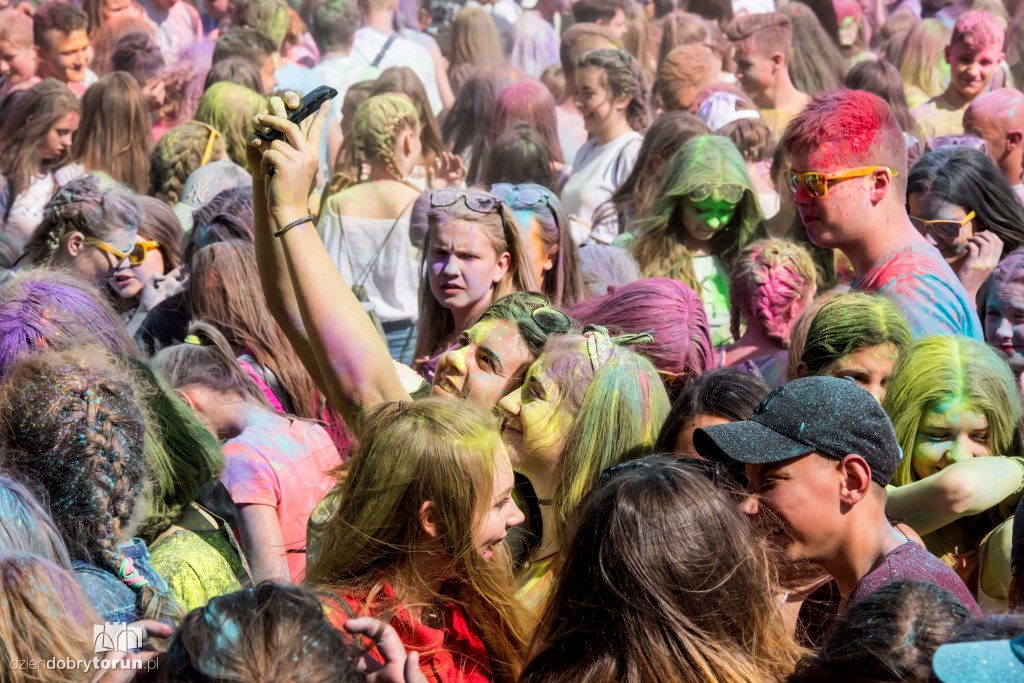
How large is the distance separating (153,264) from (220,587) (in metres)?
2.93

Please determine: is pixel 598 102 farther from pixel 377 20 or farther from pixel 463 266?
pixel 377 20

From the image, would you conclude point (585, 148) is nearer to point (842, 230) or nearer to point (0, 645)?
point (842, 230)

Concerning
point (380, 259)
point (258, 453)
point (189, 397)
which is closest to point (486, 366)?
point (258, 453)

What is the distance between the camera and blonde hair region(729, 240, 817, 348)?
203 inches

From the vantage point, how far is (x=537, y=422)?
3322 mm

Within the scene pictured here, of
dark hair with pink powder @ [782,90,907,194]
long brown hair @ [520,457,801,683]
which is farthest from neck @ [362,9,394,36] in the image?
long brown hair @ [520,457,801,683]

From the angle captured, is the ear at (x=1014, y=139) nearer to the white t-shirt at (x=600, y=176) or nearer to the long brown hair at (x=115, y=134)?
the white t-shirt at (x=600, y=176)

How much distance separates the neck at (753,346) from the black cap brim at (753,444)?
2437mm

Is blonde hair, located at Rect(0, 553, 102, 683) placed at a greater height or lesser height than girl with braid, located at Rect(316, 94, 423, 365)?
greater

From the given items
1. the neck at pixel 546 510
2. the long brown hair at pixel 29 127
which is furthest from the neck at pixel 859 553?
the long brown hair at pixel 29 127

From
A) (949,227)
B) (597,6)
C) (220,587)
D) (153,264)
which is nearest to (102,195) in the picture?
(153,264)

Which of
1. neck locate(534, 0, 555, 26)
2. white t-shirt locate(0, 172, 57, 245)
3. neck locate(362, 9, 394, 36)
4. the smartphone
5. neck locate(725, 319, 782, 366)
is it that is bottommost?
neck locate(534, 0, 555, 26)

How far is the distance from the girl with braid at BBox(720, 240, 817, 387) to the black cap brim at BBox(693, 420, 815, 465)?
2311mm

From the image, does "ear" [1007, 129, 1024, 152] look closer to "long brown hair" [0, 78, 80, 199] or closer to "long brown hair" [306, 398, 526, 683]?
"long brown hair" [306, 398, 526, 683]
